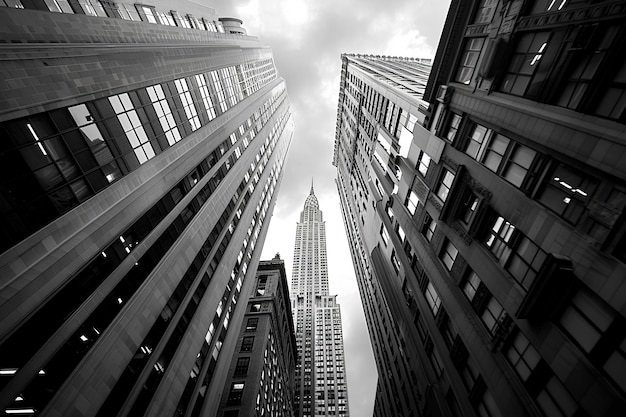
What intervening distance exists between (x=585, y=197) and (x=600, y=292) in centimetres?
431

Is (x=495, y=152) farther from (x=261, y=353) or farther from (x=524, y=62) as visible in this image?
(x=261, y=353)

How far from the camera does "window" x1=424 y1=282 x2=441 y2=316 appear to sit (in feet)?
82.3

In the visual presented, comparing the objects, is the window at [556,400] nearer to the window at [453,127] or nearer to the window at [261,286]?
the window at [453,127]

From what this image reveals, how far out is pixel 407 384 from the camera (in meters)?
37.1

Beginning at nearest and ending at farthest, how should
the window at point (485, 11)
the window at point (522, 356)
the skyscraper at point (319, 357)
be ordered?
the window at point (522, 356)
the window at point (485, 11)
the skyscraper at point (319, 357)

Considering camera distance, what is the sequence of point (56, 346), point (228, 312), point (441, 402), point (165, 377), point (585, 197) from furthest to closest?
1. point (228, 312)
2. point (165, 377)
3. point (441, 402)
4. point (56, 346)
5. point (585, 197)

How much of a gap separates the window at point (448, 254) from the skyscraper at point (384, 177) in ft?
28.8

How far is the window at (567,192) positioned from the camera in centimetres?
1316

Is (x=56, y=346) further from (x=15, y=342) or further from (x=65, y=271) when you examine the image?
(x=65, y=271)

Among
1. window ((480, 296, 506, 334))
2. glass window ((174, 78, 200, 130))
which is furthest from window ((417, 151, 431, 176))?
glass window ((174, 78, 200, 130))

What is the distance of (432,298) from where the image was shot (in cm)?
2612

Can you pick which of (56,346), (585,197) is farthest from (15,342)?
(585,197)

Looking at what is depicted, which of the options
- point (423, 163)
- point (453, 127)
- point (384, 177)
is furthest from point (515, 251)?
point (384, 177)

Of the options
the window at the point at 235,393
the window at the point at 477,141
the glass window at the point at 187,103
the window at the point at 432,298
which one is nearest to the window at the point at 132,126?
the glass window at the point at 187,103
